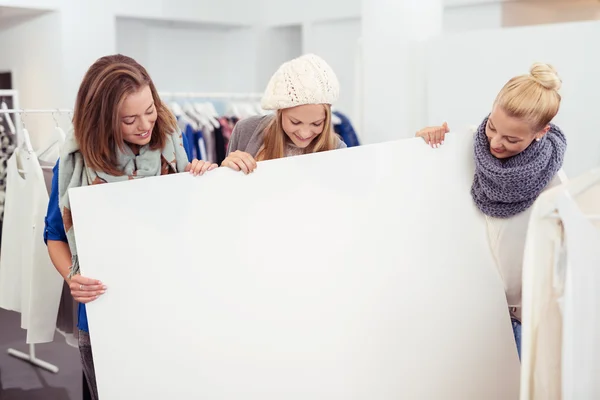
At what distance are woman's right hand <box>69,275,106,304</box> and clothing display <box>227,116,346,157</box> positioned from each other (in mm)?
689

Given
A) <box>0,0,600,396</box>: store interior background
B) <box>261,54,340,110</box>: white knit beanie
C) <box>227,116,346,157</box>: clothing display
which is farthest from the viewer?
<box>0,0,600,396</box>: store interior background

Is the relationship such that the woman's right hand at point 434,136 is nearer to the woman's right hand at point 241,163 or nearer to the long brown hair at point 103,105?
the woman's right hand at point 241,163

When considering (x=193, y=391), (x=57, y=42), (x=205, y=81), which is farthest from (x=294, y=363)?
(x=205, y=81)

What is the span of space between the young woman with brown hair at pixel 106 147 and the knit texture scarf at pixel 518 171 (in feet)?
2.51

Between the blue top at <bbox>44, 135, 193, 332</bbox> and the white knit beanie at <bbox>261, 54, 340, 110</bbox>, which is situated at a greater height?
the white knit beanie at <bbox>261, 54, 340, 110</bbox>

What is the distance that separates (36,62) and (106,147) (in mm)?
3636

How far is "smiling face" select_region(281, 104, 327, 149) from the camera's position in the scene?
78.7 inches

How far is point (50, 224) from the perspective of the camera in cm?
181

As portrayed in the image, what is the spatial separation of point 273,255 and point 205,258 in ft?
0.61

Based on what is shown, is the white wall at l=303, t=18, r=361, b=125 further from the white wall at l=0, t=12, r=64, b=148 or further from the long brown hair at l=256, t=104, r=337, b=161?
the long brown hair at l=256, t=104, r=337, b=161

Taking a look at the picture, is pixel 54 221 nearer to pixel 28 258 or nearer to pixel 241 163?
pixel 241 163

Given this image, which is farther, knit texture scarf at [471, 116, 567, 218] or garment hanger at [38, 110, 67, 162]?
garment hanger at [38, 110, 67, 162]

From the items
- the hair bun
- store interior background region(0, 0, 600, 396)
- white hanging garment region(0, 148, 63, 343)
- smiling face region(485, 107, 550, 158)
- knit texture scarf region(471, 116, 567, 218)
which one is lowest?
white hanging garment region(0, 148, 63, 343)

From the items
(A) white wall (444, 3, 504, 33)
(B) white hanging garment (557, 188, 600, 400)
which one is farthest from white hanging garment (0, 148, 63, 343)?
(A) white wall (444, 3, 504, 33)
